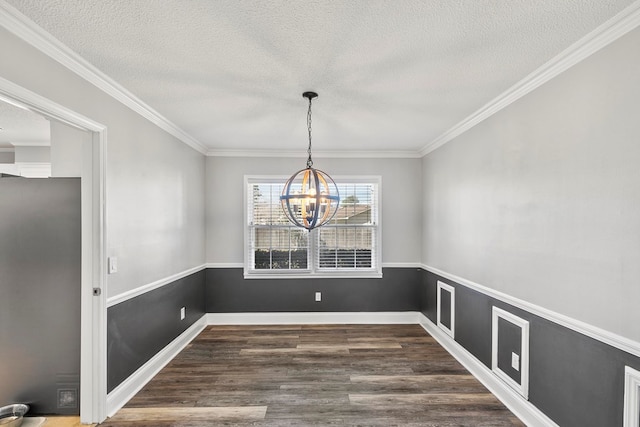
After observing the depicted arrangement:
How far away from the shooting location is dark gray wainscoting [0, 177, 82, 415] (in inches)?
95.0

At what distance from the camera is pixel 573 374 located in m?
1.97

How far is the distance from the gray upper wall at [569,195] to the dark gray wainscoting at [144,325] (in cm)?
317

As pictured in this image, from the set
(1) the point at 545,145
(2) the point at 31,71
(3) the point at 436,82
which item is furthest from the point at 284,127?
(1) the point at 545,145

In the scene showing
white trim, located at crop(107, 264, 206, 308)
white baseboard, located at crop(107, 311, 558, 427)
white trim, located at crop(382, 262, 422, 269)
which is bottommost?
white baseboard, located at crop(107, 311, 558, 427)

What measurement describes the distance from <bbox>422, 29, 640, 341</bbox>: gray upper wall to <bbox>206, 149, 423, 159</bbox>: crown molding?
4.87 feet

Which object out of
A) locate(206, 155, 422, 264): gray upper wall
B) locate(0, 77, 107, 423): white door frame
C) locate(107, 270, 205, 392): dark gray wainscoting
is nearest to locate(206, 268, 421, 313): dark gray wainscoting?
locate(206, 155, 422, 264): gray upper wall

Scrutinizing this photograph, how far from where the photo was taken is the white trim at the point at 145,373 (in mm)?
2512

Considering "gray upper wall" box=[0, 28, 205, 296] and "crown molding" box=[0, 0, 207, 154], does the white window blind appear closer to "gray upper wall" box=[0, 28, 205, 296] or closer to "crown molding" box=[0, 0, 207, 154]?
Answer: "gray upper wall" box=[0, 28, 205, 296]

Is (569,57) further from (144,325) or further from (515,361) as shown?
(144,325)

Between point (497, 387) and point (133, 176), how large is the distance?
363 centimetres

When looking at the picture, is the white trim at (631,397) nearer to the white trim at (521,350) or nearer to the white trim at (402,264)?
the white trim at (521,350)

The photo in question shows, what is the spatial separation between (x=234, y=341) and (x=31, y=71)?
10.7ft

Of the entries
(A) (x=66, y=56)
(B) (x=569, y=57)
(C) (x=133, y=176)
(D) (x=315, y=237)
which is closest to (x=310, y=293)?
(D) (x=315, y=237)

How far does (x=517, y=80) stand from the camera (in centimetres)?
233
